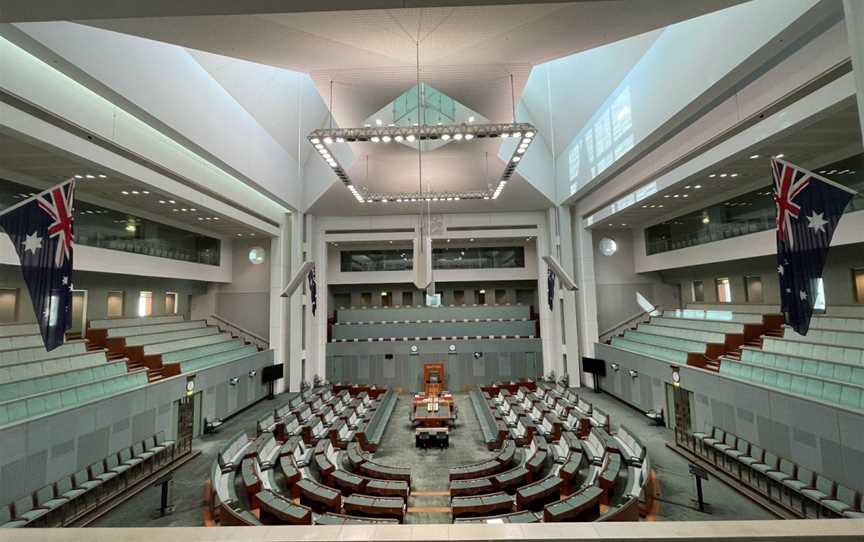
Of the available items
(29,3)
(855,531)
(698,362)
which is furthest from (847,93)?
(29,3)

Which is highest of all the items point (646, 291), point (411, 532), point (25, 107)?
point (25, 107)

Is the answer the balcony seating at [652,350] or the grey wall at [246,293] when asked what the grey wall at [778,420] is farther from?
the grey wall at [246,293]

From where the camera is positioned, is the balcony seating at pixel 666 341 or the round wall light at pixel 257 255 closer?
the balcony seating at pixel 666 341

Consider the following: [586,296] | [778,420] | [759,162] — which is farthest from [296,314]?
[759,162]

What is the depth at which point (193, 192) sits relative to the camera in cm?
1266

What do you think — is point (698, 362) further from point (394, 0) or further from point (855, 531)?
point (394, 0)

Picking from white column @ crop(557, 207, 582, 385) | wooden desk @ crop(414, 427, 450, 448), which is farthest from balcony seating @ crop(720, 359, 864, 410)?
wooden desk @ crop(414, 427, 450, 448)

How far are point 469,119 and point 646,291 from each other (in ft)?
43.3

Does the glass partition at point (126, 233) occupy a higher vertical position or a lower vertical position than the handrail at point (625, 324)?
higher

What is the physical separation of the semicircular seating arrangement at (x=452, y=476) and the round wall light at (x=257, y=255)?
9.45 m

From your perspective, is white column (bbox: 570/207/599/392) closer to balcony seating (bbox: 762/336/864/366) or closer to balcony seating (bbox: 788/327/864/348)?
balcony seating (bbox: 762/336/864/366)

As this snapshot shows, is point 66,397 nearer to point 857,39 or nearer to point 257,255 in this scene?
point 257,255

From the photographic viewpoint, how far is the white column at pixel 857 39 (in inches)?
97.7

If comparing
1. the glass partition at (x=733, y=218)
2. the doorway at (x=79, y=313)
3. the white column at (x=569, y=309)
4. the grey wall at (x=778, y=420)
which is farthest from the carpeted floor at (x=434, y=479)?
the glass partition at (x=733, y=218)
